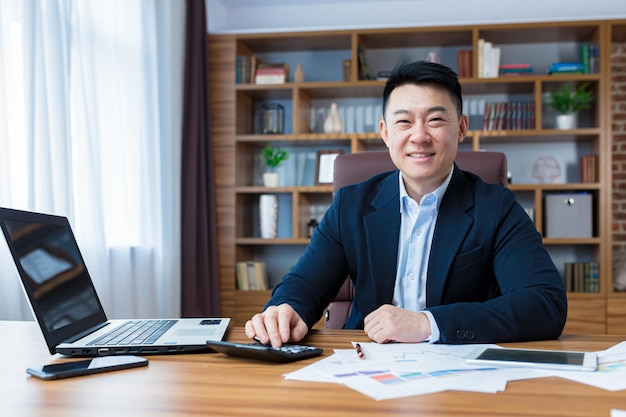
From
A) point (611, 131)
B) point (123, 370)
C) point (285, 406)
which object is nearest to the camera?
point (285, 406)

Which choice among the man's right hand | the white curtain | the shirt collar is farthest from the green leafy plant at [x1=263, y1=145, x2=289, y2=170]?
the man's right hand

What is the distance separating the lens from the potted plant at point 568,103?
4.41 meters

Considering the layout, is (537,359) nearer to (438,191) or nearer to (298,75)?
(438,191)

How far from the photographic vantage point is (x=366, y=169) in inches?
84.7

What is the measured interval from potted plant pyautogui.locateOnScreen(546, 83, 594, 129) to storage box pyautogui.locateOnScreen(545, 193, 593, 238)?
45 cm

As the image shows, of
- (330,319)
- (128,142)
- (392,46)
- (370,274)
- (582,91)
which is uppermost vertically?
(392,46)

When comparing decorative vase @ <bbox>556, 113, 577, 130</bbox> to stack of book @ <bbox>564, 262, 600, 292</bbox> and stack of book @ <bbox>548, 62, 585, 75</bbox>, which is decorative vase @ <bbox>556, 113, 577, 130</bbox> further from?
stack of book @ <bbox>564, 262, 600, 292</bbox>

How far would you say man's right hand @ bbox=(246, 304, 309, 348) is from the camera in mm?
1354

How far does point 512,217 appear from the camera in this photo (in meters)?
1.75

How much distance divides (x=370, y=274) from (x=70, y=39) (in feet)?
6.37

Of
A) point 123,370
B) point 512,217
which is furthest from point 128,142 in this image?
point 123,370

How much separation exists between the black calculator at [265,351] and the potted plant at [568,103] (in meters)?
3.65

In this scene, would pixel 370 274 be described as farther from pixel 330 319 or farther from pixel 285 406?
pixel 285 406

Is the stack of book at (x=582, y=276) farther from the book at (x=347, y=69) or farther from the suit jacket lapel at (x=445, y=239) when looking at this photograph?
the suit jacket lapel at (x=445, y=239)
